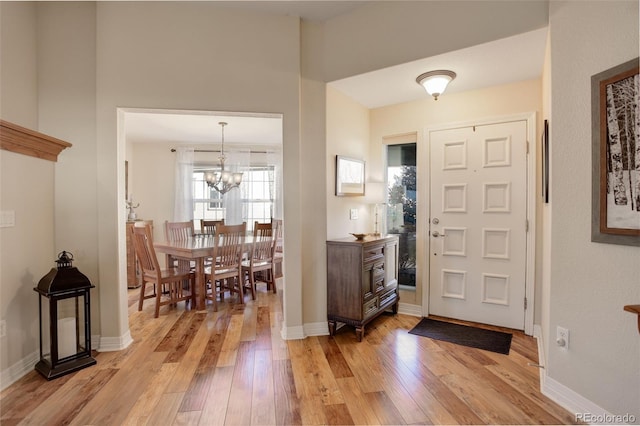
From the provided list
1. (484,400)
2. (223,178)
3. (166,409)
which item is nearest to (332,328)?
(484,400)

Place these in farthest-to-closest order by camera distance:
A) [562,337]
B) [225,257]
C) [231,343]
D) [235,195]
Answer: [235,195] < [225,257] < [231,343] < [562,337]

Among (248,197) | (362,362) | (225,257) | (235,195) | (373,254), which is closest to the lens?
(362,362)

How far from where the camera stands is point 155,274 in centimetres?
361

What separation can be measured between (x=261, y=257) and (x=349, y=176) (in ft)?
6.19

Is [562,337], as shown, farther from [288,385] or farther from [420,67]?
[420,67]

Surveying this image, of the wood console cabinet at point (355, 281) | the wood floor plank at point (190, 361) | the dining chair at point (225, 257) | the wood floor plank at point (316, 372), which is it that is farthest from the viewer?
the dining chair at point (225, 257)

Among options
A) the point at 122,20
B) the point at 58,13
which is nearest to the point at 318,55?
the point at 122,20

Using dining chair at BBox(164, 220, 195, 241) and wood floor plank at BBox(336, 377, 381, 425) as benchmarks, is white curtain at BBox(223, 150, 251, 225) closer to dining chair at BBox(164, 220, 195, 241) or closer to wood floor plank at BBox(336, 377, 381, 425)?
dining chair at BBox(164, 220, 195, 241)

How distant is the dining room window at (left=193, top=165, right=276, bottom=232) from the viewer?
6.13 m

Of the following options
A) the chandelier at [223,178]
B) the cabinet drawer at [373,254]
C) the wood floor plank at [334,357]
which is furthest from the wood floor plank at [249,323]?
the chandelier at [223,178]

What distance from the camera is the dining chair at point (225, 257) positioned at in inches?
147

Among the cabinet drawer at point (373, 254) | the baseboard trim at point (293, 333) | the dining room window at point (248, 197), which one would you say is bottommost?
the baseboard trim at point (293, 333)

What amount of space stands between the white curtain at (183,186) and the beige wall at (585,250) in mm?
5704

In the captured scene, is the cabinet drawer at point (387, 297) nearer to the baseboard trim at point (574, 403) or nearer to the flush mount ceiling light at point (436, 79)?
the baseboard trim at point (574, 403)
